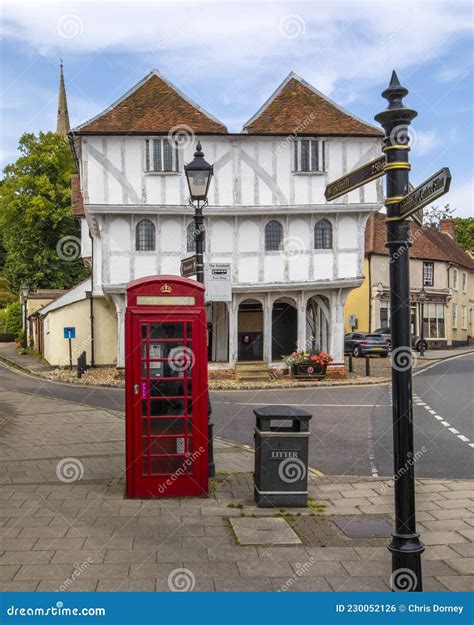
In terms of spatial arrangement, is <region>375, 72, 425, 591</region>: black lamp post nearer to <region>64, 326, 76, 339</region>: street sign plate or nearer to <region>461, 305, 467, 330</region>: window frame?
<region>64, 326, 76, 339</region>: street sign plate

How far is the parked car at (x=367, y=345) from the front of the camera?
39.6m

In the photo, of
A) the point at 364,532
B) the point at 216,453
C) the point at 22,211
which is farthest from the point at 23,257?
the point at 364,532

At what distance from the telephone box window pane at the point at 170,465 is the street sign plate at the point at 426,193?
4.93 metres

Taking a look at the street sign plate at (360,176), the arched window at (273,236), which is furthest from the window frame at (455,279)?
the street sign plate at (360,176)

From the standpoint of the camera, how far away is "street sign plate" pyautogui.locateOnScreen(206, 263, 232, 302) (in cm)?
1151

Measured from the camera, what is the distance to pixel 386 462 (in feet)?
39.8

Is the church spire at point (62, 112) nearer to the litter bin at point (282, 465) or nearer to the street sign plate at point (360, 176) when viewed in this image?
the litter bin at point (282, 465)

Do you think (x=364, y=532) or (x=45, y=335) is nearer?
(x=364, y=532)

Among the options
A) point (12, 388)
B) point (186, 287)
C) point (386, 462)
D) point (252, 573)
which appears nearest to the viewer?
point (252, 573)

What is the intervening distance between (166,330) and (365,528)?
341 cm

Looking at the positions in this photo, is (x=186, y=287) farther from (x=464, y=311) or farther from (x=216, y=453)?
(x=464, y=311)

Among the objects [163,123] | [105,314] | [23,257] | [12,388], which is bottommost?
[12,388]

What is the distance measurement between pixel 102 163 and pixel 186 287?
19.2 m

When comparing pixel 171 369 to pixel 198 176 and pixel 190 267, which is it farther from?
pixel 198 176
